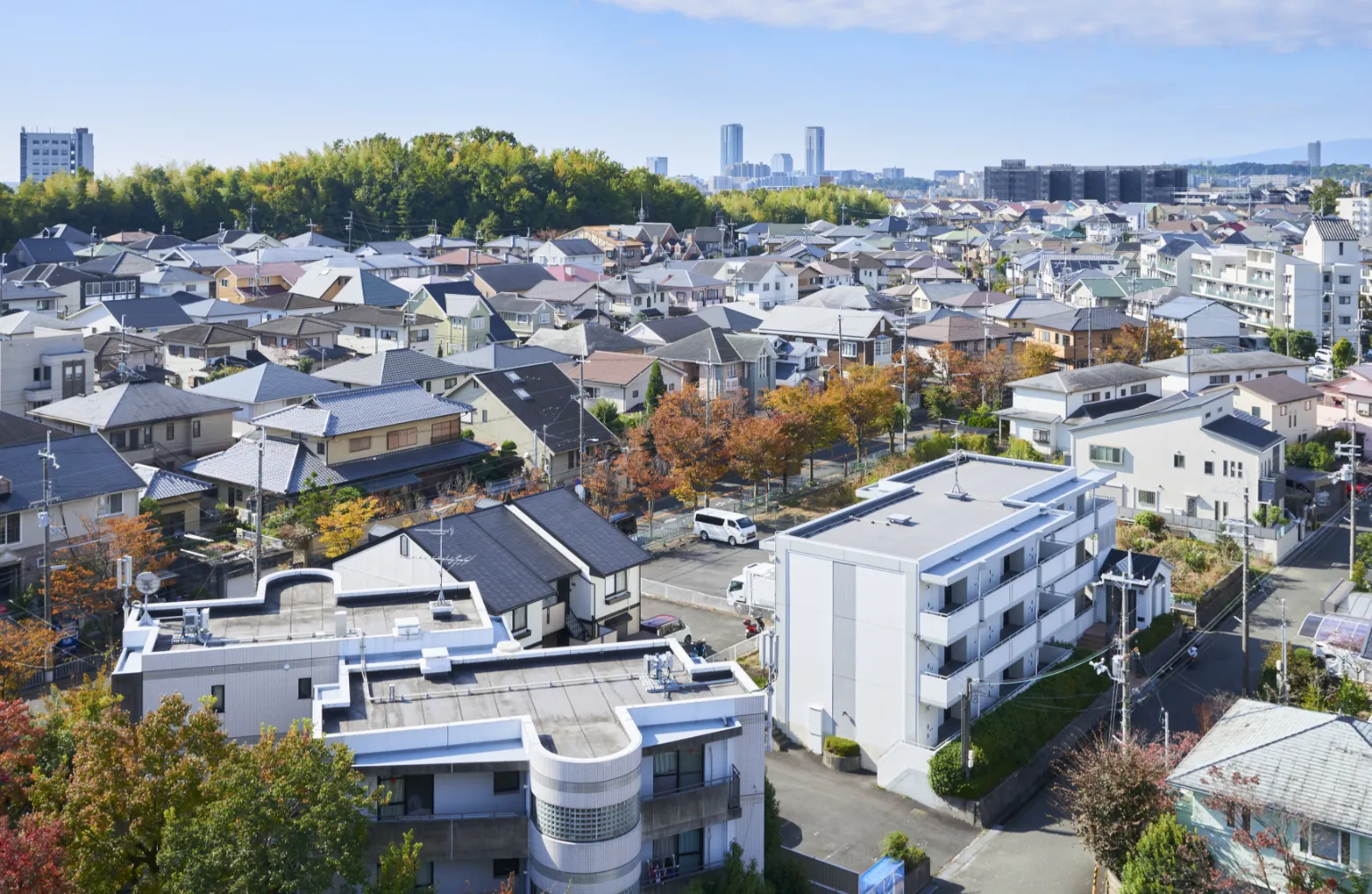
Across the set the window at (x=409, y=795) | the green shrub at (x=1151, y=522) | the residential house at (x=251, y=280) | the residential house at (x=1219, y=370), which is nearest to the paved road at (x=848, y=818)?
the window at (x=409, y=795)

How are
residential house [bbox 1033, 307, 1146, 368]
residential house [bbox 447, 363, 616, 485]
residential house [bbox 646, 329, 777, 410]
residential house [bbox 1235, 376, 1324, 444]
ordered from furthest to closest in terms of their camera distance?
residential house [bbox 1033, 307, 1146, 368] → residential house [bbox 646, 329, 777, 410] → residential house [bbox 1235, 376, 1324, 444] → residential house [bbox 447, 363, 616, 485]

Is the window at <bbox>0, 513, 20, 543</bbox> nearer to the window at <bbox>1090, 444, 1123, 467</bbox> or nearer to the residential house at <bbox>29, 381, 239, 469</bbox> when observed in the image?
the residential house at <bbox>29, 381, 239, 469</bbox>

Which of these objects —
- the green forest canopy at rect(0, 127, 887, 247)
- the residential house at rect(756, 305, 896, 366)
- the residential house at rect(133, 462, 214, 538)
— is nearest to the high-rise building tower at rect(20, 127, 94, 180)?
the green forest canopy at rect(0, 127, 887, 247)

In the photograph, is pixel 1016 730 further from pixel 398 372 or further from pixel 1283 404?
pixel 398 372

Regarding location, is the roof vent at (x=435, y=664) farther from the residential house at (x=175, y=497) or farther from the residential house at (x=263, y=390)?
the residential house at (x=263, y=390)

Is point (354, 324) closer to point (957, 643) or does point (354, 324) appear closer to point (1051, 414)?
point (1051, 414)

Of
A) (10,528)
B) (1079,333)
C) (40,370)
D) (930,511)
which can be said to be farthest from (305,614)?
Result: (1079,333)
